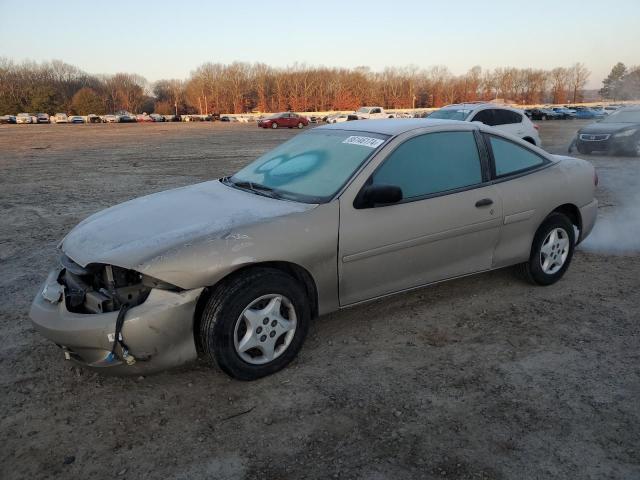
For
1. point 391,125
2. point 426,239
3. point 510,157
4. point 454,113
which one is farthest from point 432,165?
point 454,113

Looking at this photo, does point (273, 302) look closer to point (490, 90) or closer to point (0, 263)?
point (0, 263)

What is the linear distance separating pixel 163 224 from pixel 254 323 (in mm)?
863

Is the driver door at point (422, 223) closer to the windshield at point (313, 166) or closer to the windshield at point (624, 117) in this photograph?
the windshield at point (313, 166)

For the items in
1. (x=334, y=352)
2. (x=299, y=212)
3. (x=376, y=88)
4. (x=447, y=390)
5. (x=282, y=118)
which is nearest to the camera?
(x=447, y=390)

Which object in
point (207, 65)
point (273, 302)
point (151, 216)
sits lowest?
point (273, 302)

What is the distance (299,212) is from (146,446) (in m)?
1.57

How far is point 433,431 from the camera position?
2619 millimetres

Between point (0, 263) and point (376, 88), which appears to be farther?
point (376, 88)

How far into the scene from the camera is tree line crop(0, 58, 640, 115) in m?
99.6

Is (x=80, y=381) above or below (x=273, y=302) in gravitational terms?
below

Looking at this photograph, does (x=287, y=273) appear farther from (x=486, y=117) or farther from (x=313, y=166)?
(x=486, y=117)

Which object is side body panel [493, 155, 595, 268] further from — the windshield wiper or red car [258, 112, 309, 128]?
red car [258, 112, 309, 128]

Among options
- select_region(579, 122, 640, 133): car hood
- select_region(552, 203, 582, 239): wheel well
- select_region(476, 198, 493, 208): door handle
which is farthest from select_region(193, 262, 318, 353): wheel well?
select_region(579, 122, 640, 133): car hood

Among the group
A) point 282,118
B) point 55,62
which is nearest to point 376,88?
point 282,118
